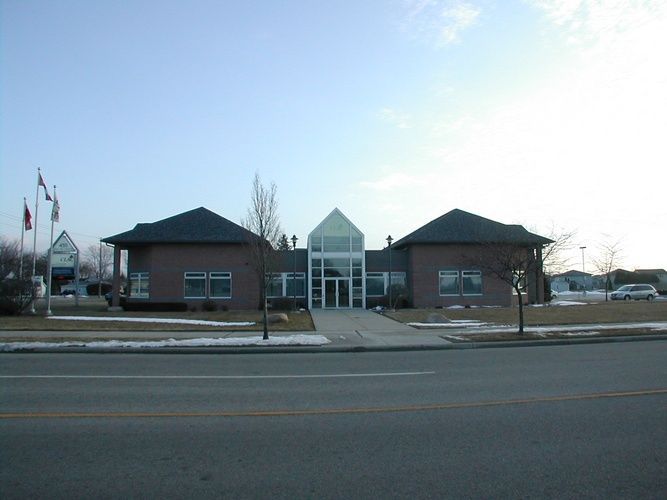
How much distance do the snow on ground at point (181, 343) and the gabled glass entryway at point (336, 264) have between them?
2189cm

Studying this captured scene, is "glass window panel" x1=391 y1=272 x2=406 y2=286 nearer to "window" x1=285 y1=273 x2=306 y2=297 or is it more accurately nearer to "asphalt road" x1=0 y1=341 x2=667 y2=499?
"window" x1=285 y1=273 x2=306 y2=297

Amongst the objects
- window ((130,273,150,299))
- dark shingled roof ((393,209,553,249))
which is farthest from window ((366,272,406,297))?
window ((130,273,150,299))

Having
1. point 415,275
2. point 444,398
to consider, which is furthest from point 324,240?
point 444,398

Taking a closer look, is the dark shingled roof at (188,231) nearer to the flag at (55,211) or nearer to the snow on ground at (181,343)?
the flag at (55,211)

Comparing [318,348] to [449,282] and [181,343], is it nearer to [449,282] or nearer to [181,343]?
[181,343]

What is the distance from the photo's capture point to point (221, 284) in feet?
119

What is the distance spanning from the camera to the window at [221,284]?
3628cm

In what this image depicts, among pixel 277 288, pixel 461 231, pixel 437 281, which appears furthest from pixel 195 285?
pixel 461 231

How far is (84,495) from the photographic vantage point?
4.32 metres

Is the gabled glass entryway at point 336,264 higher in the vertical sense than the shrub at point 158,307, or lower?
higher

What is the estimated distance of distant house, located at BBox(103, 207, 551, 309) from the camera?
3588cm

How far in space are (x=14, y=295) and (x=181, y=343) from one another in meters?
→ 17.7

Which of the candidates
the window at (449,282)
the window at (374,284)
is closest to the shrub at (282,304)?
the window at (374,284)

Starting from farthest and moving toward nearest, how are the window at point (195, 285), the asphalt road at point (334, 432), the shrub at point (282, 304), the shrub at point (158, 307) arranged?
the window at point (195, 285) < the shrub at point (282, 304) < the shrub at point (158, 307) < the asphalt road at point (334, 432)
